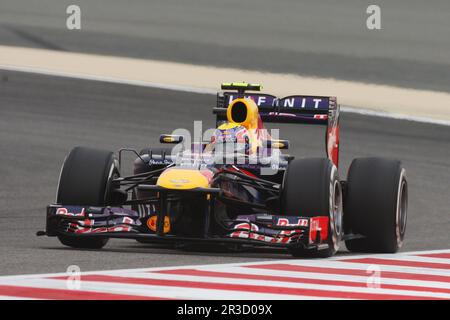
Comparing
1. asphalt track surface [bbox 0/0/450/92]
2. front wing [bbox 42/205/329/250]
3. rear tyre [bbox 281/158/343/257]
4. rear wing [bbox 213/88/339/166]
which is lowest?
front wing [bbox 42/205/329/250]

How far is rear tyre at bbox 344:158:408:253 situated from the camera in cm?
1350

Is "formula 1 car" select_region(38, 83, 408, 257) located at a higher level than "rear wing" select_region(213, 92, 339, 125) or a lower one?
lower

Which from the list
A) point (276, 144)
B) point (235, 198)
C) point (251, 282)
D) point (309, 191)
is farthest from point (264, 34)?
point (251, 282)

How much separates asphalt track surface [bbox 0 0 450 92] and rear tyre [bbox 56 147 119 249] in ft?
49.1

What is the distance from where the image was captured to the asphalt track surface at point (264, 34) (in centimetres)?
2894

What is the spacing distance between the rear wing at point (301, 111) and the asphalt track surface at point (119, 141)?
1488mm

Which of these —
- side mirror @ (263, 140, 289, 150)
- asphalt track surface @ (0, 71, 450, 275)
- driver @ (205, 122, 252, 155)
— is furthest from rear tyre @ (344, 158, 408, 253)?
driver @ (205, 122, 252, 155)

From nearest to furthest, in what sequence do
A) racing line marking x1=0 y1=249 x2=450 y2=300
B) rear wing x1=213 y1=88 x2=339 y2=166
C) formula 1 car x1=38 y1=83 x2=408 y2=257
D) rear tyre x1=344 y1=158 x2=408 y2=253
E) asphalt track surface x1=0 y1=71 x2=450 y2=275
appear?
racing line marking x1=0 y1=249 x2=450 y2=300 < formula 1 car x1=38 y1=83 x2=408 y2=257 < rear tyre x1=344 y1=158 x2=408 y2=253 < asphalt track surface x1=0 y1=71 x2=450 y2=275 < rear wing x1=213 y1=88 x2=339 y2=166

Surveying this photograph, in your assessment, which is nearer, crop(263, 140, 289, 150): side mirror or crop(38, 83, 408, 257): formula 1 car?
crop(38, 83, 408, 257): formula 1 car

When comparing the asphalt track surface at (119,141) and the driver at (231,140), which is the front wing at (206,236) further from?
the driver at (231,140)

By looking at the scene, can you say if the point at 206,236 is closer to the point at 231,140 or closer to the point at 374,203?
the point at 231,140

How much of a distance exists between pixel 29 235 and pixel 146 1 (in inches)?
815

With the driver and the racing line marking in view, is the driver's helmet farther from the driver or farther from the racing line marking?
the racing line marking

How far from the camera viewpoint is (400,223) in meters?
14.0
